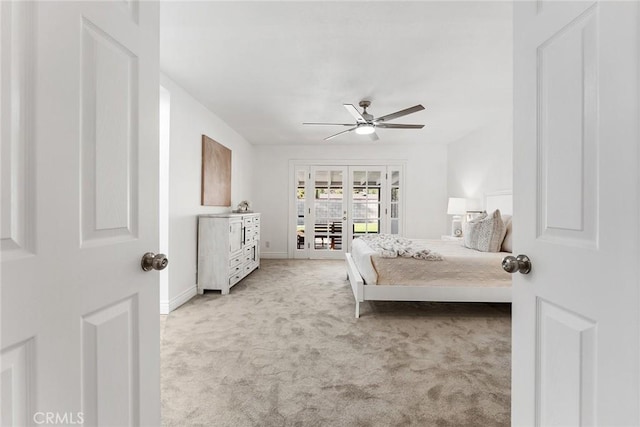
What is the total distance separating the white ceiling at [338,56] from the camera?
185cm

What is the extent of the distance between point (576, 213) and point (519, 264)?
0.68 feet

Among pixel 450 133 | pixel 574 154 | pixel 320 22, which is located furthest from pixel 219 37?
pixel 450 133

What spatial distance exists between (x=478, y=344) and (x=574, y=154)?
2019mm

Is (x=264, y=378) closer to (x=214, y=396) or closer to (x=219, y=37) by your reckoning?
(x=214, y=396)

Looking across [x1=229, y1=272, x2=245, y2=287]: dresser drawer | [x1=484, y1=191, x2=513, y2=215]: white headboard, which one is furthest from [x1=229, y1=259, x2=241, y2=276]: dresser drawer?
[x1=484, y1=191, x2=513, y2=215]: white headboard

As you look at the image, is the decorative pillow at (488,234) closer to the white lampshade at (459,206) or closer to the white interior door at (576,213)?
the white lampshade at (459,206)

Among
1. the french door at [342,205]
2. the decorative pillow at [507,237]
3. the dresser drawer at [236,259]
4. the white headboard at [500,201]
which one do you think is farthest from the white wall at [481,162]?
the dresser drawer at [236,259]

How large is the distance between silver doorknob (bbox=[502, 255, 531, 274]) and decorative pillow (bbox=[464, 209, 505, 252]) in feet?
8.51

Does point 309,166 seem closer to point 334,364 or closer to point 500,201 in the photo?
point 500,201

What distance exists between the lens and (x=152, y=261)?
33.9 inches

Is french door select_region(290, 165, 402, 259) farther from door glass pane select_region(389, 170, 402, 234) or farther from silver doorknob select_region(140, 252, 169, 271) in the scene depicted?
silver doorknob select_region(140, 252, 169, 271)

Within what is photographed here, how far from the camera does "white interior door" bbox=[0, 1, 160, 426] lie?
525 mm

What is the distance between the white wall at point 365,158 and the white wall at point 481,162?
0.31 m

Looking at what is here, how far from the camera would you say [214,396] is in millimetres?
1603
